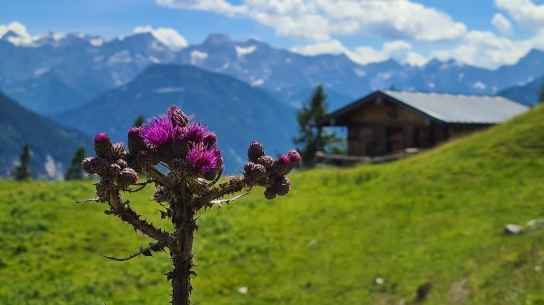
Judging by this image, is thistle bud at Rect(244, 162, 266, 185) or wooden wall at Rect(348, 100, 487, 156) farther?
wooden wall at Rect(348, 100, 487, 156)

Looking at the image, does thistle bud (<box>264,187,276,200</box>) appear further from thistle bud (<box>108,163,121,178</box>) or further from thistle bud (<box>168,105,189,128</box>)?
thistle bud (<box>108,163,121,178</box>)

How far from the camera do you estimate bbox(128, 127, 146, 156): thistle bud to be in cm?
239

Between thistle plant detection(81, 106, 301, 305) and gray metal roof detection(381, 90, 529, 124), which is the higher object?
gray metal roof detection(381, 90, 529, 124)

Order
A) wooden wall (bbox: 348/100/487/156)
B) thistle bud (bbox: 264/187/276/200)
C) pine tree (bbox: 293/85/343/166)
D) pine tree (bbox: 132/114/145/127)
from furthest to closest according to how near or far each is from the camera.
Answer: pine tree (bbox: 293/85/343/166) → wooden wall (bbox: 348/100/487/156) → pine tree (bbox: 132/114/145/127) → thistle bud (bbox: 264/187/276/200)

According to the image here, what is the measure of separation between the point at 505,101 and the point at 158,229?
49303mm

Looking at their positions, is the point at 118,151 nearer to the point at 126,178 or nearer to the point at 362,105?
the point at 126,178

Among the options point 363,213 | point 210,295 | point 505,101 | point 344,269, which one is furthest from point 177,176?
point 505,101

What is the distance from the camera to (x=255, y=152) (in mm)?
2643

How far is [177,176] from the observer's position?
2.17 m

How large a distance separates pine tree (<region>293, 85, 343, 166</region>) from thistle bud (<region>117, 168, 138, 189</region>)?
82.7m

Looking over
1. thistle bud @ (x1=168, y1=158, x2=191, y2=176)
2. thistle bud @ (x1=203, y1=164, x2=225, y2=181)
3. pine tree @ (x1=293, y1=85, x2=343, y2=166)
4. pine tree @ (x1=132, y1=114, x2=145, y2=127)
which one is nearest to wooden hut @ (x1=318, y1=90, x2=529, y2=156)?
pine tree @ (x1=132, y1=114, x2=145, y2=127)

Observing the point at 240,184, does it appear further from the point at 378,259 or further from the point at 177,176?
the point at 378,259

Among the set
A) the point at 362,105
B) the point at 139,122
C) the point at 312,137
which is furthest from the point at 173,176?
the point at 312,137

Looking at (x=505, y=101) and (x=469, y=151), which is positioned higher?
(x=505, y=101)
